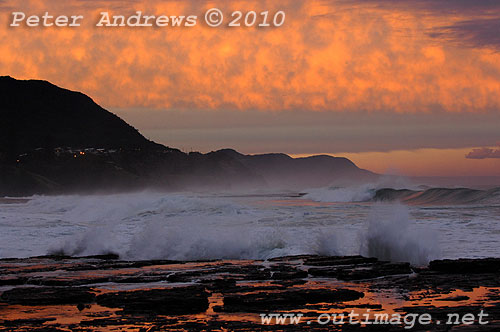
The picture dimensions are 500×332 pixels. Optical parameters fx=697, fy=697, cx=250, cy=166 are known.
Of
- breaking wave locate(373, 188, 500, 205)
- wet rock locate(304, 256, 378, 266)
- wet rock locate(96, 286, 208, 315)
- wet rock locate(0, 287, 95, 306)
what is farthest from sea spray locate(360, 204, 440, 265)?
breaking wave locate(373, 188, 500, 205)

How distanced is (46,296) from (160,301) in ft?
8.45

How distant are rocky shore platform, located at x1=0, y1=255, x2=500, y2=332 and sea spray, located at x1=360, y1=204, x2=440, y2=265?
2.58m

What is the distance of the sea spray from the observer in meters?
21.8

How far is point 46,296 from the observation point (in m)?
13.8

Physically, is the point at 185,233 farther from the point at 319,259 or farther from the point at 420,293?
the point at 420,293

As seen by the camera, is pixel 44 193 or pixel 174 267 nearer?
pixel 174 267

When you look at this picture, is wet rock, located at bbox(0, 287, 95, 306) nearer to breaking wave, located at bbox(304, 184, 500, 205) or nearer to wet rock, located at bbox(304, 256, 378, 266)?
wet rock, located at bbox(304, 256, 378, 266)

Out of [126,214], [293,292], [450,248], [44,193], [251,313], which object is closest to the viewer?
[251,313]

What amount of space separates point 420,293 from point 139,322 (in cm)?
573

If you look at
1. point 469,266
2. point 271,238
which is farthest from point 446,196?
point 469,266

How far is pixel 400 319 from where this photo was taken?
36.7ft

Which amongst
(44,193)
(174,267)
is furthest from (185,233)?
(44,193)

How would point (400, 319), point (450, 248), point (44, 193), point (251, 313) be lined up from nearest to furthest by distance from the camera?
1. point (400, 319)
2. point (251, 313)
3. point (450, 248)
4. point (44, 193)

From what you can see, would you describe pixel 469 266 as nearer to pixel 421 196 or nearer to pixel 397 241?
pixel 397 241
